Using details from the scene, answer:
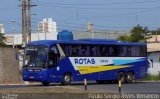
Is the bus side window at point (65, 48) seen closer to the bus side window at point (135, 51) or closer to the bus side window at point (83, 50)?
the bus side window at point (83, 50)

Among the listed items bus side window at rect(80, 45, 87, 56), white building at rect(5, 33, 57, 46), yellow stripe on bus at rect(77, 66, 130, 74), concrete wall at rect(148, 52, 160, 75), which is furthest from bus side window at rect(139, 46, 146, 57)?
white building at rect(5, 33, 57, 46)

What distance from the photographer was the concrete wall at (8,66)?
167 feet

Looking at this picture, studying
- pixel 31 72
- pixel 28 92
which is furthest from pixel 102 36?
pixel 28 92

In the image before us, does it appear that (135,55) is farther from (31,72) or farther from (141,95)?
(141,95)

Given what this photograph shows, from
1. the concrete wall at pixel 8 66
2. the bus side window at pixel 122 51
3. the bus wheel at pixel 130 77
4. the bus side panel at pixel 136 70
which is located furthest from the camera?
the concrete wall at pixel 8 66

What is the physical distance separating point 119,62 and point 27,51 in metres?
8.09

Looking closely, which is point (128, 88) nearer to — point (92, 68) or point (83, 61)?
point (83, 61)

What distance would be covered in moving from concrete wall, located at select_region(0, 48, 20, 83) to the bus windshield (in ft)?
44.8

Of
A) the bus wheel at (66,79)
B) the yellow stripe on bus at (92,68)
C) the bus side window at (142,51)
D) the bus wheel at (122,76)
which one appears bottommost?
the bus wheel at (122,76)

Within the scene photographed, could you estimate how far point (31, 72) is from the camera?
3716cm

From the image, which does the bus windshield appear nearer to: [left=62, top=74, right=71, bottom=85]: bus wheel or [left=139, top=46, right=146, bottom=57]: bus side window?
[left=62, top=74, right=71, bottom=85]: bus wheel

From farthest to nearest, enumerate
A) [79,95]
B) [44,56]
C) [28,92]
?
[44,56] < [28,92] < [79,95]

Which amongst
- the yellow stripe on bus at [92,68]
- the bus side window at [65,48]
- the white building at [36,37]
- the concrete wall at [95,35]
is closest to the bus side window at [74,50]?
the bus side window at [65,48]

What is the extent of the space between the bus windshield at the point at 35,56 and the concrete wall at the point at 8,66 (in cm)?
1365
